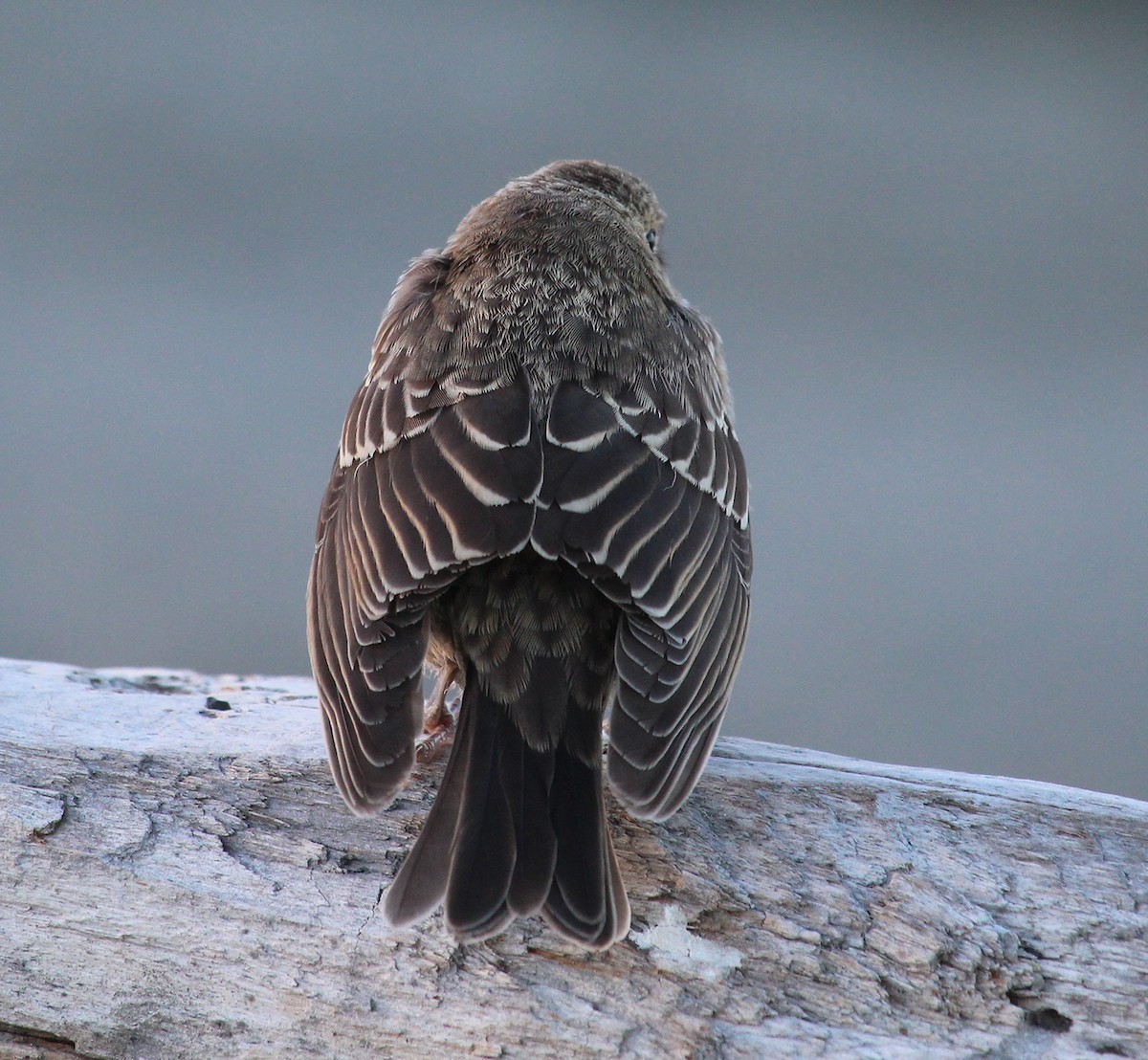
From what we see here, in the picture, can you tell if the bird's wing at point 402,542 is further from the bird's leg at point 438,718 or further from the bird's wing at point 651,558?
the bird's leg at point 438,718

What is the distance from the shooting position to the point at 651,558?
114 inches

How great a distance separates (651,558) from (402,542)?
1.92 ft

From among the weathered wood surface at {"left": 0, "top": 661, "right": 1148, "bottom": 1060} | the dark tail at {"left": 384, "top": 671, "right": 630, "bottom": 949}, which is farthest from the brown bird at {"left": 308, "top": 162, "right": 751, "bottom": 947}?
the weathered wood surface at {"left": 0, "top": 661, "right": 1148, "bottom": 1060}

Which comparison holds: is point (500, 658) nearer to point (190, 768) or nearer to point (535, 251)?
point (190, 768)

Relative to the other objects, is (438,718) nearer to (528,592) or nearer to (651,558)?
(528,592)

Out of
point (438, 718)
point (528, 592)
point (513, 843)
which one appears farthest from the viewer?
point (438, 718)

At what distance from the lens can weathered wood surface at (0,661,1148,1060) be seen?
98.3 inches

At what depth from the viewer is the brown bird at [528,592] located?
8.49ft

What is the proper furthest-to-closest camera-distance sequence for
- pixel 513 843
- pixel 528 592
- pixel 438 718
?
pixel 438 718 → pixel 528 592 → pixel 513 843

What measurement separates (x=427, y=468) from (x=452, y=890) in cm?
103

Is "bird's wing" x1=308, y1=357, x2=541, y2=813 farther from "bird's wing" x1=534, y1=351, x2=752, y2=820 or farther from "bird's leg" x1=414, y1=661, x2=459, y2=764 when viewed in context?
"bird's leg" x1=414, y1=661, x2=459, y2=764

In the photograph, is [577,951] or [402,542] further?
[402,542]

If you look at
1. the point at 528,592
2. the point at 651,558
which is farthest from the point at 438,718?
the point at 651,558

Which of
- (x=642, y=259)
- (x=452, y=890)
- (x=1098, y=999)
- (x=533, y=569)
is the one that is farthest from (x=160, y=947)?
(x=642, y=259)
